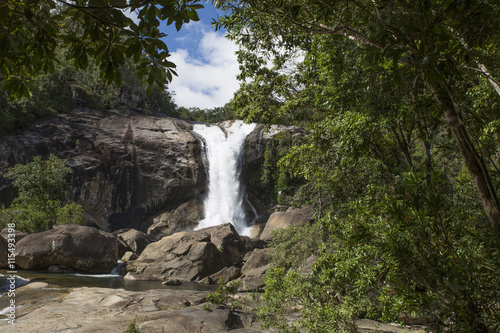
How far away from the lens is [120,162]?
29.5 m

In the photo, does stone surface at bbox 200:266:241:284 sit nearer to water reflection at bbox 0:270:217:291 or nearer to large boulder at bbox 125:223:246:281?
large boulder at bbox 125:223:246:281

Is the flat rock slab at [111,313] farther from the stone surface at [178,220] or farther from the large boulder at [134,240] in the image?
the stone surface at [178,220]

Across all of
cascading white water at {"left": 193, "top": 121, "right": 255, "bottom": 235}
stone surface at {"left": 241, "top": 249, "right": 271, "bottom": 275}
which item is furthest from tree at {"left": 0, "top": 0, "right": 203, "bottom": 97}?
cascading white water at {"left": 193, "top": 121, "right": 255, "bottom": 235}

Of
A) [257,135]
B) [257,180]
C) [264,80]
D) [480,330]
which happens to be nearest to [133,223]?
[257,180]

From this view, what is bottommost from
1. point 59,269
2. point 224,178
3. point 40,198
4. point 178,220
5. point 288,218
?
point 59,269

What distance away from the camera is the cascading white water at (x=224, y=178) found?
98.5 feet

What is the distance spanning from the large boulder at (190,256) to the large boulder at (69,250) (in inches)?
70.5

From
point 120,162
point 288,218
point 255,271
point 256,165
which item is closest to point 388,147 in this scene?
point 255,271

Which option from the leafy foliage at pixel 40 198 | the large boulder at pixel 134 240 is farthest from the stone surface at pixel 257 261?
the leafy foliage at pixel 40 198

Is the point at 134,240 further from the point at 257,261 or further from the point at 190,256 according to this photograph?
the point at 257,261

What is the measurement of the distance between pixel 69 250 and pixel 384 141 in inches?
674

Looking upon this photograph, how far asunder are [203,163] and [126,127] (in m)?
8.88

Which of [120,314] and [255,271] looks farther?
[255,271]

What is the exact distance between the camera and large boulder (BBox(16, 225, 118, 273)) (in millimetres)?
16391
